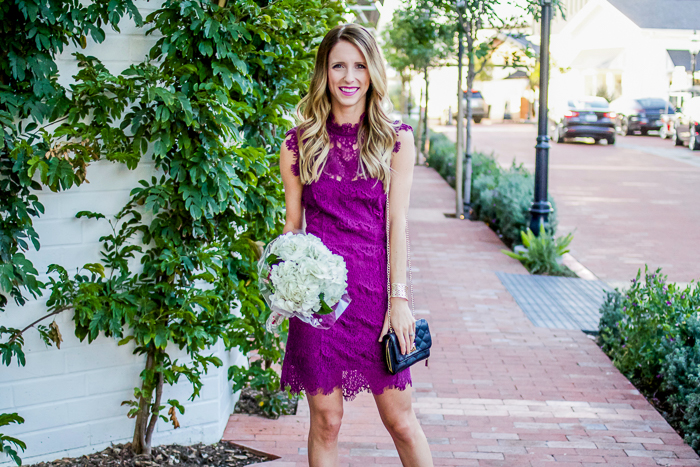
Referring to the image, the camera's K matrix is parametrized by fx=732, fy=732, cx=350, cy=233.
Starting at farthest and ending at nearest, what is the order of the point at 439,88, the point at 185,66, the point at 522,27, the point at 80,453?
the point at 439,88, the point at 522,27, the point at 80,453, the point at 185,66

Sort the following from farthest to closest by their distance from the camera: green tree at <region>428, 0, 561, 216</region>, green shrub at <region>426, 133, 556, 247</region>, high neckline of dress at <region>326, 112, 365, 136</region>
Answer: green tree at <region>428, 0, 561, 216</region>
green shrub at <region>426, 133, 556, 247</region>
high neckline of dress at <region>326, 112, 365, 136</region>

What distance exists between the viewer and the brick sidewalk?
12.0 feet

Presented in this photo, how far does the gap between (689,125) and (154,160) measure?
23.8m

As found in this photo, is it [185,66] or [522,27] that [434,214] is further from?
[185,66]

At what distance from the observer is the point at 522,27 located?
1130cm

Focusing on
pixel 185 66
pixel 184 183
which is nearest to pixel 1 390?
pixel 184 183

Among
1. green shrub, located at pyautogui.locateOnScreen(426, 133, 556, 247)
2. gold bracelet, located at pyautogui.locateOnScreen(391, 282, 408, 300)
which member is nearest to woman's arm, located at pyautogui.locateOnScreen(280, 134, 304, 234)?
gold bracelet, located at pyautogui.locateOnScreen(391, 282, 408, 300)

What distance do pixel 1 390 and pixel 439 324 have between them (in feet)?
11.9

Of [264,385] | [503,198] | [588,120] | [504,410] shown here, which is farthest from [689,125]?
[264,385]

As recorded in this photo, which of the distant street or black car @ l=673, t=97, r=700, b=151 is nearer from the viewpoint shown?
the distant street

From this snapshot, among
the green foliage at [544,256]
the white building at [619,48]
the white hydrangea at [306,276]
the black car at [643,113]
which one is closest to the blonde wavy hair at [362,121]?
the white hydrangea at [306,276]

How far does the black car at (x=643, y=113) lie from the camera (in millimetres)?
28594

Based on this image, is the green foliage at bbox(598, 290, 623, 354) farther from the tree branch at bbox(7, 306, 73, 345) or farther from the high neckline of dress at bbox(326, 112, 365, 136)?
the tree branch at bbox(7, 306, 73, 345)

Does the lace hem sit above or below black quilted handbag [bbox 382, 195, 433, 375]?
below
